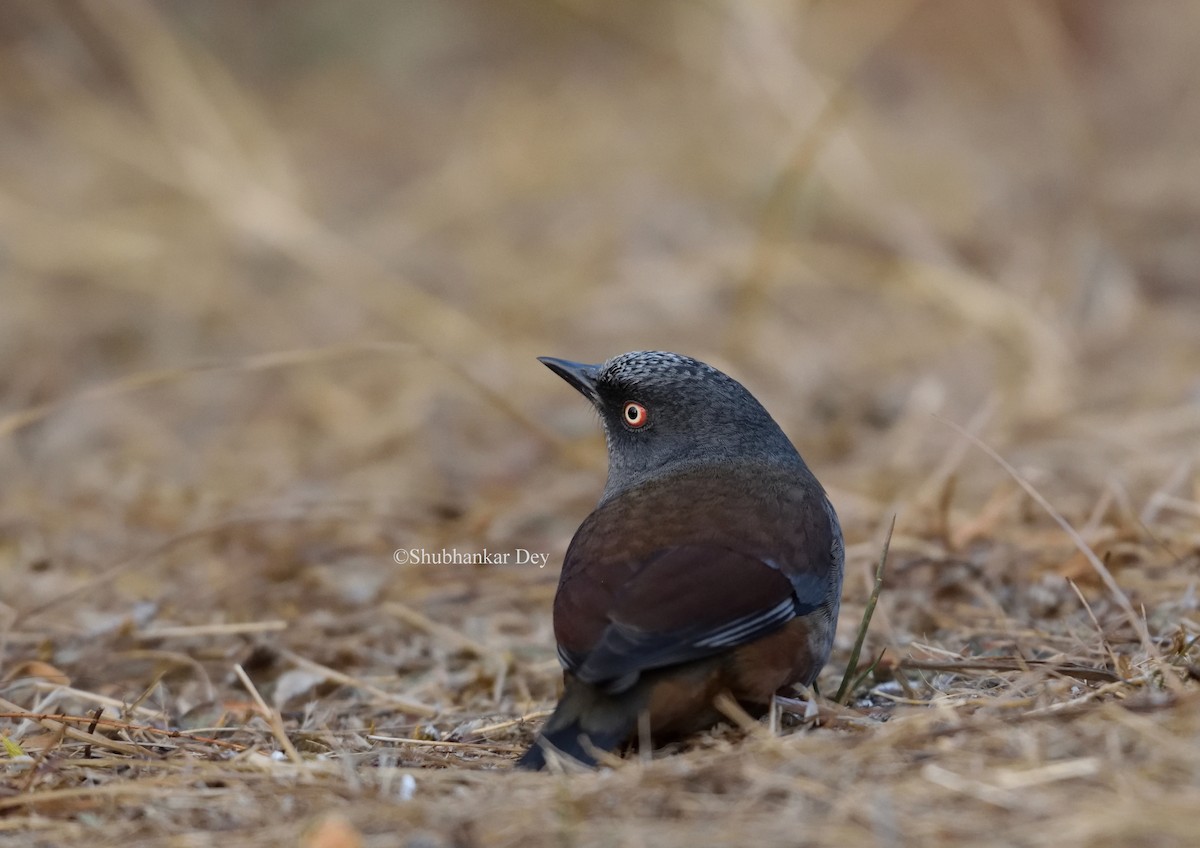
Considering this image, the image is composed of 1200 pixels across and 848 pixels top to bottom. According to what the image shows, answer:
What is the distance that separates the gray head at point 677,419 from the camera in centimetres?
432

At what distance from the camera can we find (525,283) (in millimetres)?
9758

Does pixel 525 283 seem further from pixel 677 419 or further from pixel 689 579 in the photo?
pixel 689 579

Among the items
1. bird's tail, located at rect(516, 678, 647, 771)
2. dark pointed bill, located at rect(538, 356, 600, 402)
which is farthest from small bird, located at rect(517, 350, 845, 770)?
dark pointed bill, located at rect(538, 356, 600, 402)

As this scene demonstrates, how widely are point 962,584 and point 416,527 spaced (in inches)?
101

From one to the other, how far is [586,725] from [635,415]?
1.42 m

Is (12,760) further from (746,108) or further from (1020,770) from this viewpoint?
(746,108)

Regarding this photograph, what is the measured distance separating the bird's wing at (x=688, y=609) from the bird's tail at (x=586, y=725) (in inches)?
2.8

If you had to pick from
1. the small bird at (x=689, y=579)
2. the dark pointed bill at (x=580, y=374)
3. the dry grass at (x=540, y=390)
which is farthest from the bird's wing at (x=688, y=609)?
the dark pointed bill at (x=580, y=374)

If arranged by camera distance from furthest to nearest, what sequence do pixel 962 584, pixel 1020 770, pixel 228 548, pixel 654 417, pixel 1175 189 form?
pixel 1175 189 → pixel 228 548 → pixel 962 584 → pixel 654 417 → pixel 1020 770

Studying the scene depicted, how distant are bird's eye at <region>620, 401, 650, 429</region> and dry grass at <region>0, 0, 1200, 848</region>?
2.95ft

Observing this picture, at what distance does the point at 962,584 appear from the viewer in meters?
4.87

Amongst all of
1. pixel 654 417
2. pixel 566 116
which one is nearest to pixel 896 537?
pixel 654 417

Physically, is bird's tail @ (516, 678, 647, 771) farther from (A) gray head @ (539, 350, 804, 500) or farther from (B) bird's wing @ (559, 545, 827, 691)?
(A) gray head @ (539, 350, 804, 500)

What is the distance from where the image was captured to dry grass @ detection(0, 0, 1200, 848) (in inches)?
115
